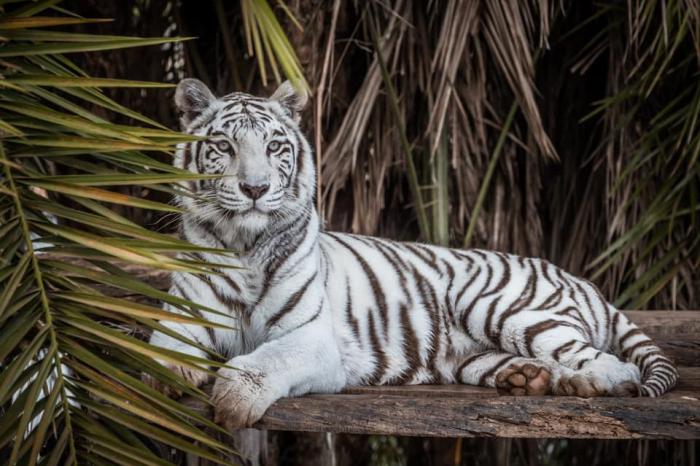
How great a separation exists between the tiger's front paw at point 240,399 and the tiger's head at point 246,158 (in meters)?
0.46

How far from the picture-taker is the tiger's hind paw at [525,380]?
2621mm

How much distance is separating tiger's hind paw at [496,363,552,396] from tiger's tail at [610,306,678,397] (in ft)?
0.84

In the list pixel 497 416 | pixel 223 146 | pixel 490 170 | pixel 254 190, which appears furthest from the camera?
pixel 490 170

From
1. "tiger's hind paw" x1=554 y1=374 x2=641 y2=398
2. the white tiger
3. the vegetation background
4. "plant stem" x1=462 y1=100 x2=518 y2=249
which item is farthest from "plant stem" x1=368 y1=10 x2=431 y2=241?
"tiger's hind paw" x1=554 y1=374 x2=641 y2=398

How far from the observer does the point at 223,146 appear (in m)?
2.80

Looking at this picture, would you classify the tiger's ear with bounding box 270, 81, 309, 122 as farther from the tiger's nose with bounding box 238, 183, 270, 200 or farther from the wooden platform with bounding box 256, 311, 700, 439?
the wooden platform with bounding box 256, 311, 700, 439

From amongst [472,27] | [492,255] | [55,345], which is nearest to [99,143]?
[55,345]

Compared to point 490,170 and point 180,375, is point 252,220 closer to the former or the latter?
point 180,375

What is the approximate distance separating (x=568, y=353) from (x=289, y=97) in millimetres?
1126

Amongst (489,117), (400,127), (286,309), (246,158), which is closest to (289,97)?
(246,158)

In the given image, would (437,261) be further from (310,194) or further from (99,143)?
(99,143)

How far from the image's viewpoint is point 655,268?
14.2ft

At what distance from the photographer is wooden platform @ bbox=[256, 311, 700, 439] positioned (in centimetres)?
232

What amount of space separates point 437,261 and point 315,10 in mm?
1105
